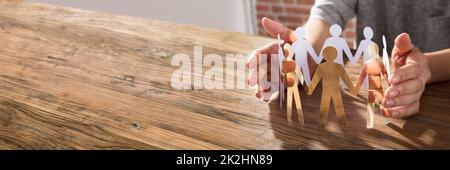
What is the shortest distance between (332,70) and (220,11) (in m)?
2.58

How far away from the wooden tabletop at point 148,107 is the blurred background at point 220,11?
163 cm

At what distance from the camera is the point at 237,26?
11.5 feet

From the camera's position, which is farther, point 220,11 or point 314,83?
point 220,11

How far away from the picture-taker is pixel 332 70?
91 centimetres

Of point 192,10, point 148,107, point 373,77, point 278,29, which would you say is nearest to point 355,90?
Result: point 373,77

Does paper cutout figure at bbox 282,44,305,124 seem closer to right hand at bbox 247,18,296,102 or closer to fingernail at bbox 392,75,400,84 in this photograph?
right hand at bbox 247,18,296,102

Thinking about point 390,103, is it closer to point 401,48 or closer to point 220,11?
point 401,48

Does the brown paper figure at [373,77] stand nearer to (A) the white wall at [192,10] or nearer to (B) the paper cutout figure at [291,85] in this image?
(B) the paper cutout figure at [291,85]

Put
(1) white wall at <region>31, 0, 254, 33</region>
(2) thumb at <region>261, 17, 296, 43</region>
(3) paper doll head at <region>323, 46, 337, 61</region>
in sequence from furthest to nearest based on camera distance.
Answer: (1) white wall at <region>31, 0, 254, 33</region>, (2) thumb at <region>261, 17, 296, 43</region>, (3) paper doll head at <region>323, 46, 337, 61</region>

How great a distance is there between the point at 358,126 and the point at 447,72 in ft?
0.89

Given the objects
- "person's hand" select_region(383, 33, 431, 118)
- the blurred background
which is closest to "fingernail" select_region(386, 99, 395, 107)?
"person's hand" select_region(383, 33, 431, 118)

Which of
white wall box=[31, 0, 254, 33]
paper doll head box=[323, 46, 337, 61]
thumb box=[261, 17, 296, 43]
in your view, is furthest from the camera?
white wall box=[31, 0, 254, 33]

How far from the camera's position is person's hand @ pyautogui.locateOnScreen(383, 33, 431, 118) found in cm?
93
